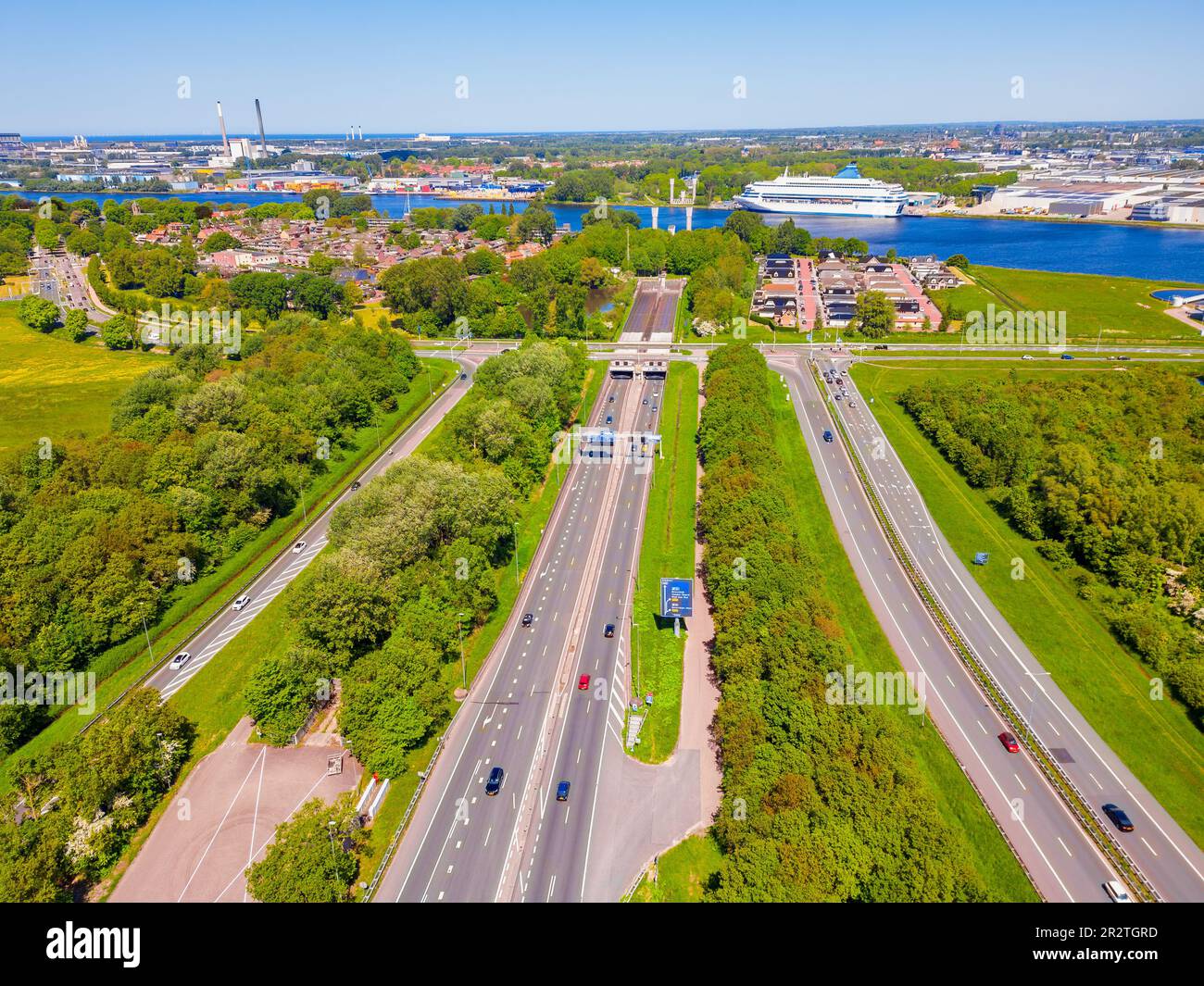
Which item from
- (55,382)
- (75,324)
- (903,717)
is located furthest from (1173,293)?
(75,324)

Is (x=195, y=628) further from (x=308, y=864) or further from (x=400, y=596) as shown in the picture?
(x=308, y=864)

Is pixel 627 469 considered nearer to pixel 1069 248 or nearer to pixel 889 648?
pixel 889 648

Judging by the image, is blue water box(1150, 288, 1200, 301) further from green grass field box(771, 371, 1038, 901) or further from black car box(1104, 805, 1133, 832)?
black car box(1104, 805, 1133, 832)

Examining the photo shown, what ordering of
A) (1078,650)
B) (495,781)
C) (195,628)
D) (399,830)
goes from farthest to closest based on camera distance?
(195,628) < (1078,650) < (495,781) < (399,830)

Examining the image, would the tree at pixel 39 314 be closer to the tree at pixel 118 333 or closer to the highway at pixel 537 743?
the tree at pixel 118 333

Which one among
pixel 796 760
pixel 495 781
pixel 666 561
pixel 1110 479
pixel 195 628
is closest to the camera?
pixel 796 760

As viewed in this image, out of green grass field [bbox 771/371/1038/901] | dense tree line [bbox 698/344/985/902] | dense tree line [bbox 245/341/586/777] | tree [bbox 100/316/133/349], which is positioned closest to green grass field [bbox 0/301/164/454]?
tree [bbox 100/316/133/349]
